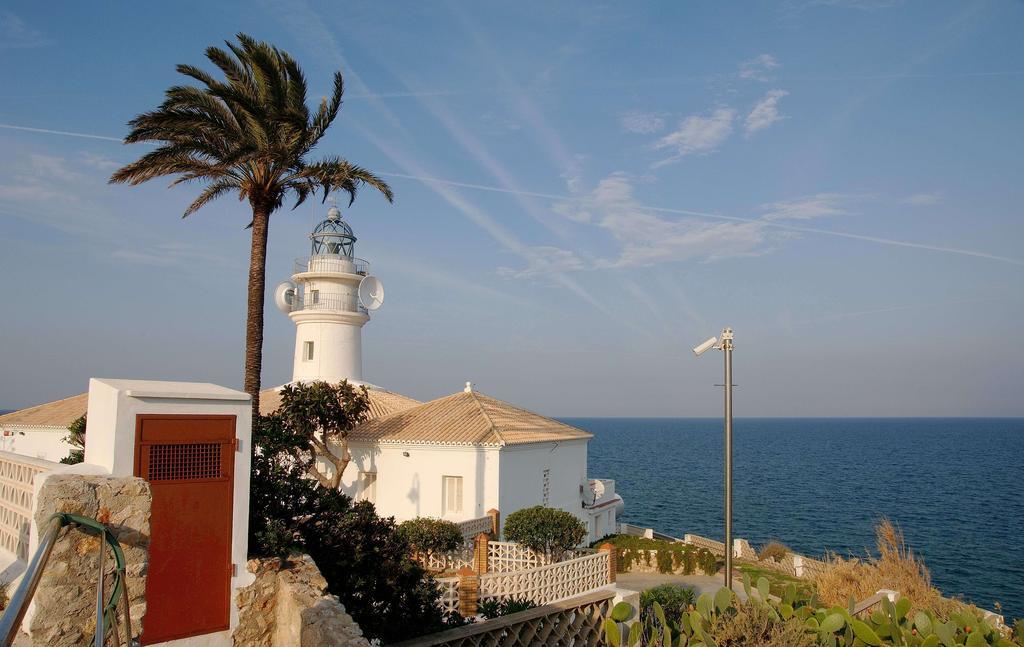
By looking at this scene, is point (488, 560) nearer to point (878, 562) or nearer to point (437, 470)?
point (437, 470)

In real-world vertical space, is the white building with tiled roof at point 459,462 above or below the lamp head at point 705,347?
below

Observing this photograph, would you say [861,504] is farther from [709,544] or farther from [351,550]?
[351,550]

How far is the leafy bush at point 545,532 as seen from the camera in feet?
57.8

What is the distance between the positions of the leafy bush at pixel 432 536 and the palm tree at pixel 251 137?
4.70m

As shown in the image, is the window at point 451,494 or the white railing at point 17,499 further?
the window at point 451,494

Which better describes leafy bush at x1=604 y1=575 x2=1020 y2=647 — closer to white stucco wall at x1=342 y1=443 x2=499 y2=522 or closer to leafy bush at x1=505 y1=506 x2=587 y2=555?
Answer: leafy bush at x1=505 y1=506 x2=587 y2=555

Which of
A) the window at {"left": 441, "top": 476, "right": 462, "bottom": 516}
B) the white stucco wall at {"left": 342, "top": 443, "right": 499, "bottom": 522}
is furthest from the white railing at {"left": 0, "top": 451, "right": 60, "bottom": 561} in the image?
the window at {"left": 441, "top": 476, "right": 462, "bottom": 516}

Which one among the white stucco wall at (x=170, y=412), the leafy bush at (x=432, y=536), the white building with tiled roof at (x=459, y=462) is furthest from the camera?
the white building with tiled roof at (x=459, y=462)

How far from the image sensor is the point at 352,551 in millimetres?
Answer: 9523

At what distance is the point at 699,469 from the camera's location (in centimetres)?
9106

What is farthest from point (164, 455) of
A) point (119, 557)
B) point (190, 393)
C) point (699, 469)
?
point (699, 469)

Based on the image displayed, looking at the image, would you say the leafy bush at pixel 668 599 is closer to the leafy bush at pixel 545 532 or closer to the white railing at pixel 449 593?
the leafy bush at pixel 545 532

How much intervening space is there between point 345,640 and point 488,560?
32.3 feet

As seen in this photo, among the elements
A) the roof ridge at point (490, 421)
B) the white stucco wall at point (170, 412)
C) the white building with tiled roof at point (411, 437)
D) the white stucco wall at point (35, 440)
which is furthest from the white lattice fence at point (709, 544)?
the white stucco wall at point (35, 440)
